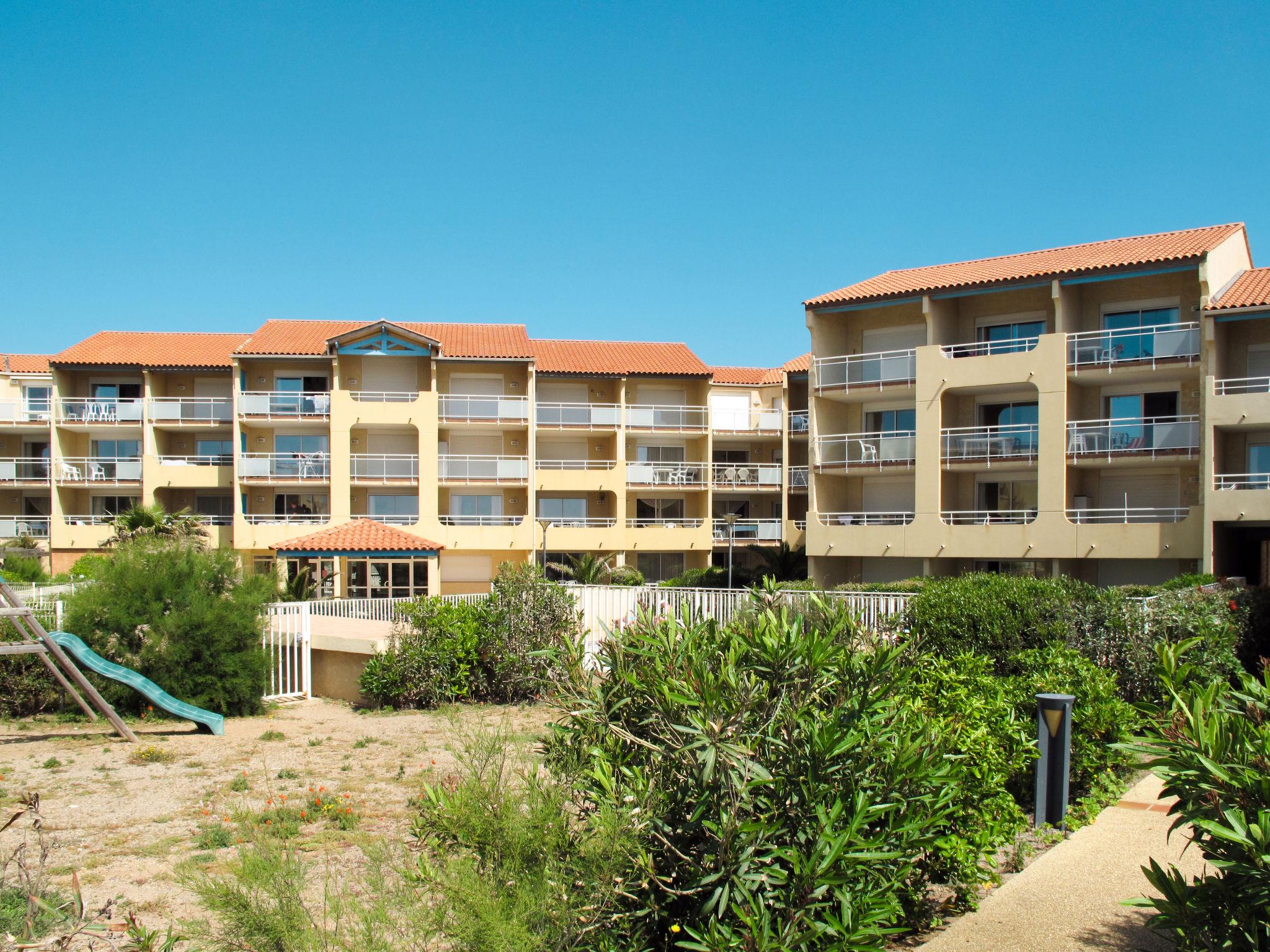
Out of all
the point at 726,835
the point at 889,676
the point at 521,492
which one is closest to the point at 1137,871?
the point at 889,676

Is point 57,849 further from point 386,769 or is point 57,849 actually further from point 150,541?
point 150,541

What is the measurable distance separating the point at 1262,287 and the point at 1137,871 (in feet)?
81.6

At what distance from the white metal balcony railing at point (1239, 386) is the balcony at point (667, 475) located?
21505 millimetres

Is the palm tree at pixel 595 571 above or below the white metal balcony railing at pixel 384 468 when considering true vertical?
below

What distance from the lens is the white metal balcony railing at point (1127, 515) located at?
27922mm

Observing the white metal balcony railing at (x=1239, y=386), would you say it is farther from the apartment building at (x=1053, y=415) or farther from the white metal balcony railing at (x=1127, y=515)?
the white metal balcony railing at (x=1127, y=515)

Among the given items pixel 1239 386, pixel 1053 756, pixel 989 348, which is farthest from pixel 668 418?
pixel 1053 756

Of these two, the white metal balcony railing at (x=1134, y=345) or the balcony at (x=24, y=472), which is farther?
the balcony at (x=24, y=472)

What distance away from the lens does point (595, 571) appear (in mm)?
39969

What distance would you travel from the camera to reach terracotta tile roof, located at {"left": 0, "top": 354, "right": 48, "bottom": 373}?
159ft

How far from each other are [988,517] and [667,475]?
16556mm

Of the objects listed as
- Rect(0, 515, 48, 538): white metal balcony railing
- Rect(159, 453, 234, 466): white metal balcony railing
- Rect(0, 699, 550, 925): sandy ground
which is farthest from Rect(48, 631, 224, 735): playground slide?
Rect(0, 515, 48, 538): white metal balcony railing

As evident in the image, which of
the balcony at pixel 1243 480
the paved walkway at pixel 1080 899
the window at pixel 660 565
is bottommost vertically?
the window at pixel 660 565

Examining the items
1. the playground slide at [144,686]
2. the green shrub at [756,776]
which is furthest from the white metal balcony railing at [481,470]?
the green shrub at [756,776]
